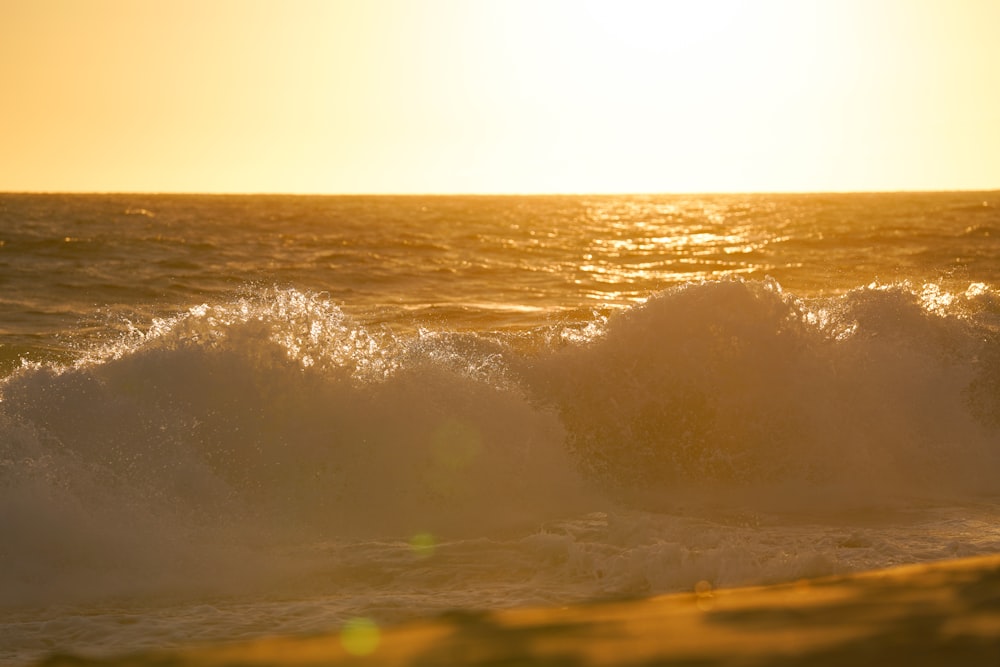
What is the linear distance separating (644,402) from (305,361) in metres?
2.77

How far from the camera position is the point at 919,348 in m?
9.54

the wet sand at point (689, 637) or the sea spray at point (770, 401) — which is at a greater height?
the wet sand at point (689, 637)

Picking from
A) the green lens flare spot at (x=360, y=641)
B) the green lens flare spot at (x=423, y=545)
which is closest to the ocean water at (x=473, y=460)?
the green lens flare spot at (x=423, y=545)

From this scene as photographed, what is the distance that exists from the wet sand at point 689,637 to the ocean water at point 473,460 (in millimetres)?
2380

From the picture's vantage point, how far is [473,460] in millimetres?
7359

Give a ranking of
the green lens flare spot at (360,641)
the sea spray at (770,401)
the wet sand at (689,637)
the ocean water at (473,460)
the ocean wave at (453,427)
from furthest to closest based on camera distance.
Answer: the sea spray at (770,401) < the ocean wave at (453,427) < the ocean water at (473,460) < the green lens flare spot at (360,641) < the wet sand at (689,637)

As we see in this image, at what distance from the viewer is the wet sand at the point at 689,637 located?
2.19m

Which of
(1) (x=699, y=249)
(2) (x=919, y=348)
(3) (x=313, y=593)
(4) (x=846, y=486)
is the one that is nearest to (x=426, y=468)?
(3) (x=313, y=593)

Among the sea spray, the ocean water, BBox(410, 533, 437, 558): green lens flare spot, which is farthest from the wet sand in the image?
the sea spray

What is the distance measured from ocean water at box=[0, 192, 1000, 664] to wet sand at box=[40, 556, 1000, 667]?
2.38 metres

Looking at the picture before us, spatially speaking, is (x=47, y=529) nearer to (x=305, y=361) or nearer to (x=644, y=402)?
(x=305, y=361)

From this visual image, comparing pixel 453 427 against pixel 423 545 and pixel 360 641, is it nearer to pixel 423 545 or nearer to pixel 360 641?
pixel 423 545

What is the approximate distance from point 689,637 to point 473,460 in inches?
201

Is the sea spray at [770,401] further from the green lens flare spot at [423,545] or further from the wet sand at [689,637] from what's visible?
the wet sand at [689,637]
